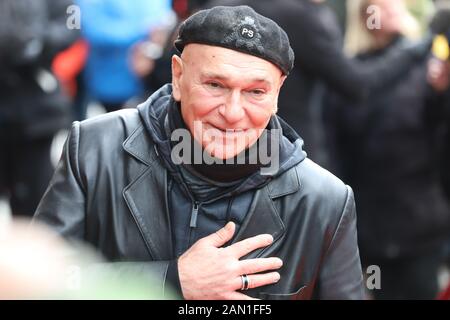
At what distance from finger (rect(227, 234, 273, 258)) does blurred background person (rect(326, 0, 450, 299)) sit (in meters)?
2.01

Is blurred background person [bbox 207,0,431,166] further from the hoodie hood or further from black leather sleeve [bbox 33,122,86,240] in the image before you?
black leather sleeve [bbox 33,122,86,240]

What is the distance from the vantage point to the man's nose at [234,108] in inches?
110

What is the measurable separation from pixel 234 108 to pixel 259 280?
0.47 meters

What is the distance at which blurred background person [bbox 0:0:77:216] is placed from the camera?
5172mm

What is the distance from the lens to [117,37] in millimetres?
5406

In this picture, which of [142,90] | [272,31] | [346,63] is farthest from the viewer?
[142,90]

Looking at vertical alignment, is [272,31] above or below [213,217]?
above

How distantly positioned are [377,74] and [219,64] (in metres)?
1.56

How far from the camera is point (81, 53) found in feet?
19.7

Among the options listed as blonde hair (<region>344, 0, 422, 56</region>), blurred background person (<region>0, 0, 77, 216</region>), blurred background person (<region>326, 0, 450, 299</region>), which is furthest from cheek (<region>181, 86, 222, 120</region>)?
blurred background person (<region>0, 0, 77, 216</region>)

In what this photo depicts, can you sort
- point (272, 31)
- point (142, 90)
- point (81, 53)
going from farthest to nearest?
point (81, 53), point (142, 90), point (272, 31)

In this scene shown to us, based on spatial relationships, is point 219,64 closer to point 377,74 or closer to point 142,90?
point 377,74
